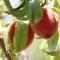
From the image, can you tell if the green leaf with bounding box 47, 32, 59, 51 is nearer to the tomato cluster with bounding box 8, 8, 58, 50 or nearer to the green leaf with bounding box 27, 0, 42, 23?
the tomato cluster with bounding box 8, 8, 58, 50

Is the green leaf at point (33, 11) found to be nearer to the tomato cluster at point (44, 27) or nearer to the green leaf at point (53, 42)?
the tomato cluster at point (44, 27)

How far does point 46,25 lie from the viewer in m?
0.94

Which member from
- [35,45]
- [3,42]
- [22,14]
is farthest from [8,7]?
[35,45]

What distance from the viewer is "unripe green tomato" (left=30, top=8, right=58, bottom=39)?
2.99ft

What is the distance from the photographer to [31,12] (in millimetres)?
789

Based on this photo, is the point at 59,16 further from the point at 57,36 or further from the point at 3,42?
the point at 3,42

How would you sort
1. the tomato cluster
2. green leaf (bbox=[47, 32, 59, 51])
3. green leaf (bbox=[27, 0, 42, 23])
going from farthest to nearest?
green leaf (bbox=[47, 32, 59, 51])
the tomato cluster
green leaf (bbox=[27, 0, 42, 23])

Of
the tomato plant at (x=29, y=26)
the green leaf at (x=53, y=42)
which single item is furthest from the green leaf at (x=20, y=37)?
the green leaf at (x=53, y=42)

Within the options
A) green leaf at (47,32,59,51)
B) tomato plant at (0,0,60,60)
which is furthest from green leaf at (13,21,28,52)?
green leaf at (47,32,59,51)

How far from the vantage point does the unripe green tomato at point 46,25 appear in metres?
0.91

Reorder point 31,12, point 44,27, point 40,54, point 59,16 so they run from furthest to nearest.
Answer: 1. point 40,54
2. point 59,16
3. point 44,27
4. point 31,12

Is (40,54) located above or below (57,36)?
below

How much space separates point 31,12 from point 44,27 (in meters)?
0.16

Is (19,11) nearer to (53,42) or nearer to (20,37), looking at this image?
(20,37)
